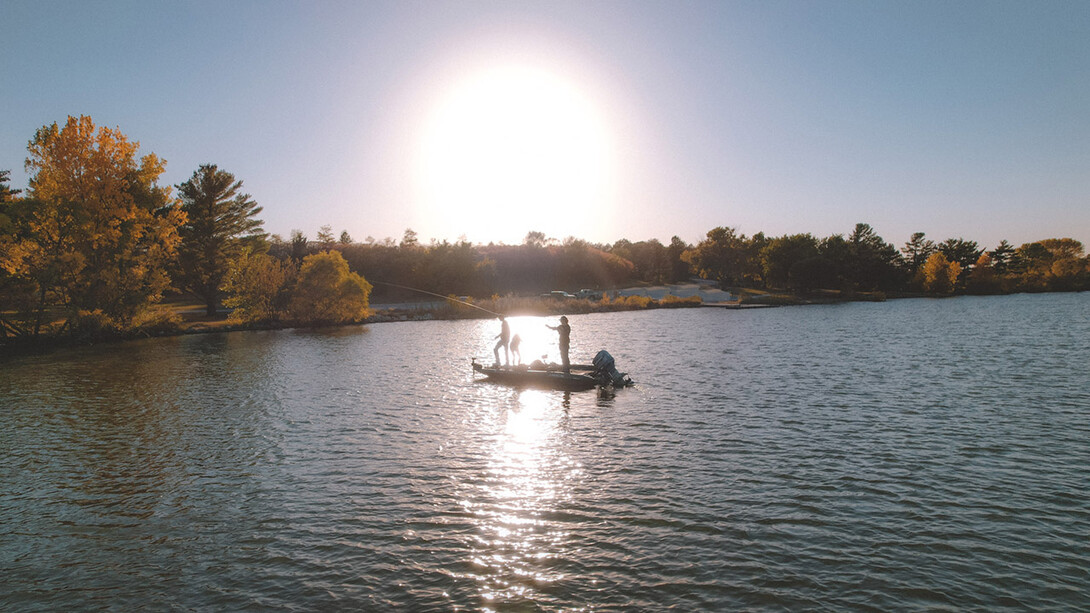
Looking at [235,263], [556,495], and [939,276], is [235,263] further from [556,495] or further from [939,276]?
[939,276]

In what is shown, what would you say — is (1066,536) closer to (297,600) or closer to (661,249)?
(297,600)

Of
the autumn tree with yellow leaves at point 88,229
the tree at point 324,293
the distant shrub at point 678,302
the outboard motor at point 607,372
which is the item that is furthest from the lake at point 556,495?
the distant shrub at point 678,302

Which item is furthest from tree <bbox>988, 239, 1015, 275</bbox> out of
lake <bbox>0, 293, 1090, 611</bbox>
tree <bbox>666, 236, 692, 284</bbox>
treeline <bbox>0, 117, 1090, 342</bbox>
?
lake <bbox>0, 293, 1090, 611</bbox>

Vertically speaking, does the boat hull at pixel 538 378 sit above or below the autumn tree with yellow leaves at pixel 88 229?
below

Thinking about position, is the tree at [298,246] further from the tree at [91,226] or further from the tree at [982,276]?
the tree at [982,276]

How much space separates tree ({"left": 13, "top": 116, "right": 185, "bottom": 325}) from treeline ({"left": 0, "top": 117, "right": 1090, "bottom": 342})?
10 centimetres

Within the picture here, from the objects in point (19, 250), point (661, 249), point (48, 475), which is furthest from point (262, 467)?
point (661, 249)

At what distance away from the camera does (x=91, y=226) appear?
49000 millimetres

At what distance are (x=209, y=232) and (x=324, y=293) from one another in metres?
18.7

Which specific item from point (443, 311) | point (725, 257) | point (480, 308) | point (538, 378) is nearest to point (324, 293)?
point (443, 311)

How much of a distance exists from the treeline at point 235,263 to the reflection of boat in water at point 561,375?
2173 centimetres

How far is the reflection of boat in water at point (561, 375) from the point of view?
26422 mm

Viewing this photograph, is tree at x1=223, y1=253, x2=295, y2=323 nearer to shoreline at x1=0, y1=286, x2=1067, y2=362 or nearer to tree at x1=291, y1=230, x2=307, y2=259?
shoreline at x1=0, y1=286, x2=1067, y2=362

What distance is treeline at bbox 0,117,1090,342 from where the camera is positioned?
4856 centimetres
